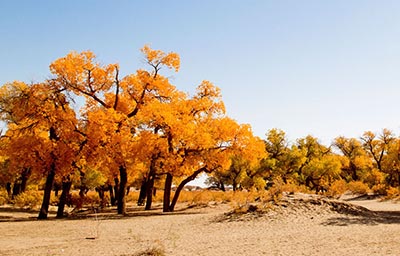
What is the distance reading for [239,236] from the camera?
1481 cm

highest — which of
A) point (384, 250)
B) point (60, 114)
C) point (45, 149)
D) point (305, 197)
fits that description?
point (60, 114)

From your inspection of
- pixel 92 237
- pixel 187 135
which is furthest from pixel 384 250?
pixel 187 135

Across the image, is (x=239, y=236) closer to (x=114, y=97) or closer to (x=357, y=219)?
(x=357, y=219)

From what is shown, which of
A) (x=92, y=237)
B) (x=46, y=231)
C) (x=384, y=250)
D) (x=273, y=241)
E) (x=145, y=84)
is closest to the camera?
(x=384, y=250)

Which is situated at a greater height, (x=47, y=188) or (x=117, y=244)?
(x=47, y=188)

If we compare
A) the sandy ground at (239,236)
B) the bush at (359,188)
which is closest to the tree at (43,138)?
the sandy ground at (239,236)

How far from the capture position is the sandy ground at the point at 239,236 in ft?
39.0

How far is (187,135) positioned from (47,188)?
995 cm

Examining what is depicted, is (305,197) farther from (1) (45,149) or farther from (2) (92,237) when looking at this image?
(1) (45,149)

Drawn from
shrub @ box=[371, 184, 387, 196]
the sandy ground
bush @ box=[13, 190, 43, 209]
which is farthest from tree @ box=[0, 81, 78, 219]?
shrub @ box=[371, 184, 387, 196]

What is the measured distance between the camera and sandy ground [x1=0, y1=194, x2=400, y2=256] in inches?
468

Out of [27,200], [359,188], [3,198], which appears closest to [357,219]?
[27,200]

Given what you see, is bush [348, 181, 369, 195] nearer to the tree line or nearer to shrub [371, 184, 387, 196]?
shrub [371, 184, 387, 196]

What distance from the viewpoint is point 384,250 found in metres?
11.2
